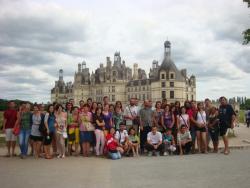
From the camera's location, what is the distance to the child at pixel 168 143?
538 inches

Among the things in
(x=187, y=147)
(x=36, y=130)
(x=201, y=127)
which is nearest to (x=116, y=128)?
(x=187, y=147)

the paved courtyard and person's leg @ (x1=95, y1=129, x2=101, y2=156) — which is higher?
person's leg @ (x1=95, y1=129, x2=101, y2=156)

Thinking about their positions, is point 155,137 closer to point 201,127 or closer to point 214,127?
point 201,127

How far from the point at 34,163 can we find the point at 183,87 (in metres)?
87.0

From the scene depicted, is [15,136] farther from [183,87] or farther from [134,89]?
[134,89]

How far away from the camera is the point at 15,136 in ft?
43.7

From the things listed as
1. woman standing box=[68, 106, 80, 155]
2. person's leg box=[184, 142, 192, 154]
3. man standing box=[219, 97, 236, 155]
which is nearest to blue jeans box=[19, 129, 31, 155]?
woman standing box=[68, 106, 80, 155]

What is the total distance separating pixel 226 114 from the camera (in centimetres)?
1394

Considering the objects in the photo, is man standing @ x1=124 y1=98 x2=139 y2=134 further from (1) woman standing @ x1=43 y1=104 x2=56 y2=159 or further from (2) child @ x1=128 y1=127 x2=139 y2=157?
(1) woman standing @ x1=43 y1=104 x2=56 y2=159

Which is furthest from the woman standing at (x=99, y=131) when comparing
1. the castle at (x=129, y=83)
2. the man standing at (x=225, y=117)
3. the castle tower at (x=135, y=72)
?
the castle tower at (x=135, y=72)

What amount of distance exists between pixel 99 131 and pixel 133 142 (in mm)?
1258

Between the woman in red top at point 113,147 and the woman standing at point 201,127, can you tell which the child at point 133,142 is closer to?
the woman in red top at point 113,147

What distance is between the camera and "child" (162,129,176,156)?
1366 cm

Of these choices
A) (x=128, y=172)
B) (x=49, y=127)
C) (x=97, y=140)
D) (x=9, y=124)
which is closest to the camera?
(x=128, y=172)
